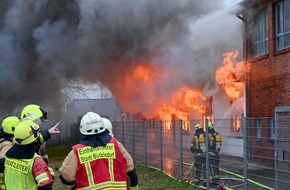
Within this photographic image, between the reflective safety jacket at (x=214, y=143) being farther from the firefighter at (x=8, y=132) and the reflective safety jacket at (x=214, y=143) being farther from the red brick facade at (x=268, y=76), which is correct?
the firefighter at (x=8, y=132)

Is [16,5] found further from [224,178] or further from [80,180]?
[80,180]

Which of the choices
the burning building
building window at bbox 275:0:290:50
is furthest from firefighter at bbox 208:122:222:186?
building window at bbox 275:0:290:50

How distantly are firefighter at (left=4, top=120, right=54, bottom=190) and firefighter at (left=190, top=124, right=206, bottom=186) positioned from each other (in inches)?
227

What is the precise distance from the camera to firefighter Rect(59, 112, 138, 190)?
3840 mm

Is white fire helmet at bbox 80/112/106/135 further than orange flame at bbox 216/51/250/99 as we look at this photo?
No

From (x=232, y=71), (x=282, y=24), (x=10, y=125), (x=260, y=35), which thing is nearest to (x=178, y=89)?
(x=232, y=71)

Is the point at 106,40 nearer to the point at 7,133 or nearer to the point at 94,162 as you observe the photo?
the point at 7,133

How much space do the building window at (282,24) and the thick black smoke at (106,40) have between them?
5.97 feet

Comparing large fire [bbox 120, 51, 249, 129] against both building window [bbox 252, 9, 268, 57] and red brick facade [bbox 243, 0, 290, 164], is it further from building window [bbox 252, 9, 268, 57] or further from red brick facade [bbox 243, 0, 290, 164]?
building window [bbox 252, 9, 268, 57]

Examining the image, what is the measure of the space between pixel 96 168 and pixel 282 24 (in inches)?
444

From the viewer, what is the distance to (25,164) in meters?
4.00

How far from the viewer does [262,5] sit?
1481 cm

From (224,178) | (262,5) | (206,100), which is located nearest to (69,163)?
(224,178)

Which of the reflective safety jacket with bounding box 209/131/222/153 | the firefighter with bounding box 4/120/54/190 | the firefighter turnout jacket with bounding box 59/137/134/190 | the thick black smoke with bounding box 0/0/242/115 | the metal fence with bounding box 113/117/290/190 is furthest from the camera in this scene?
the thick black smoke with bounding box 0/0/242/115
